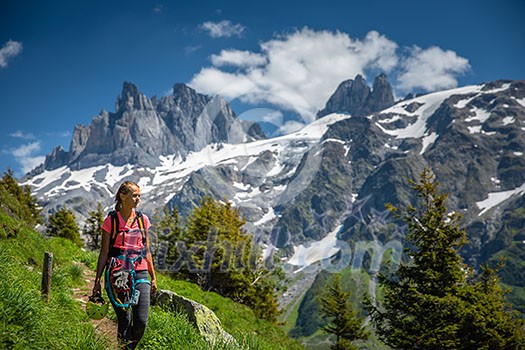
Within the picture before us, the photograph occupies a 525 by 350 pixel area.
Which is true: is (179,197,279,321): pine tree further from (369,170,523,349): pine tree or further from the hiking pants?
the hiking pants

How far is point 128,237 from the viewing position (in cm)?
605

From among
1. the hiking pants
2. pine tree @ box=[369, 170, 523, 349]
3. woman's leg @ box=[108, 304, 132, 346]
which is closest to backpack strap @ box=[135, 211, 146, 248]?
the hiking pants

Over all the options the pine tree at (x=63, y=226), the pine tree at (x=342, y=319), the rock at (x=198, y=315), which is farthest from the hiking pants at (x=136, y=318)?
the pine tree at (x=63, y=226)

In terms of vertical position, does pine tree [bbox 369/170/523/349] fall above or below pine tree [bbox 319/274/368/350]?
above

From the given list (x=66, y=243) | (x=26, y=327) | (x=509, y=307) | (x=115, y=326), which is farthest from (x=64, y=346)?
(x=509, y=307)

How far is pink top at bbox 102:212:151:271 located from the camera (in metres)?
6.00

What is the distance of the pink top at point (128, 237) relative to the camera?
6.00 meters

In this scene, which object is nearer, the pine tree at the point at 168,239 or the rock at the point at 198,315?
the rock at the point at 198,315

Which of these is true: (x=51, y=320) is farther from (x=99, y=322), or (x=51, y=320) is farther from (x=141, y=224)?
(x=99, y=322)

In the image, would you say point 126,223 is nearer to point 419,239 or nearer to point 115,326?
point 115,326

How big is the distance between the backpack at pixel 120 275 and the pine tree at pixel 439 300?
15667 mm

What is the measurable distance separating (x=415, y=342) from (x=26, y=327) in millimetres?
17488

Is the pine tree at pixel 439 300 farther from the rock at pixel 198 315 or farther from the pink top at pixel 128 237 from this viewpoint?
the pink top at pixel 128 237

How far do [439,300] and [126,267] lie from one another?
52.4 ft
